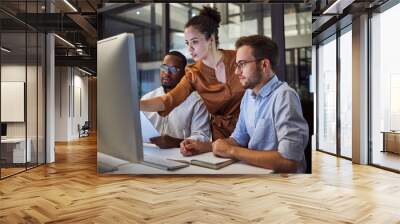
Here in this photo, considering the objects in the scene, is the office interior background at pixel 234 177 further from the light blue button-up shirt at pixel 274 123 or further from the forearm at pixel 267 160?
the light blue button-up shirt at pixel 274 123

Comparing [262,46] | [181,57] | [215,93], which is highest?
[262,46]

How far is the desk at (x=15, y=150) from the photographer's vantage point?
7000 millimetres

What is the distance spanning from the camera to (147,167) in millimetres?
6426

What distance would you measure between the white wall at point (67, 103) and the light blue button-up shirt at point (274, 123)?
11.0m

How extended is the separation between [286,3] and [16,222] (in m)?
5.09

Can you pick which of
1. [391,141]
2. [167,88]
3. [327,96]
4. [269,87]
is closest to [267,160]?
[269,87]

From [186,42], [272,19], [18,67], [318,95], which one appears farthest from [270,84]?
[318,95]

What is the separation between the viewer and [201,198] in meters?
5.05

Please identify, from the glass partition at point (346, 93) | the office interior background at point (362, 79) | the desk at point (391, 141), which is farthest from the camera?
the glass partition at point (346, 93)

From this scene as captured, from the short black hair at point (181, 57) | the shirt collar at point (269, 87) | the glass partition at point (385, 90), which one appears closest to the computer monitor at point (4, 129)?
the short black hair at point (181, 57)

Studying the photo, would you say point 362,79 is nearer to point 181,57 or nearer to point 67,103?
point 181,57

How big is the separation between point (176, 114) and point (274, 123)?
1.61m

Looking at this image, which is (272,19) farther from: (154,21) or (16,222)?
(16,222)

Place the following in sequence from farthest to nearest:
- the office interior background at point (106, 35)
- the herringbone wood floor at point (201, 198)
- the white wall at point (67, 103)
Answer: the white wall at point (67, 103), the office interior background at point (106, 35), the herringbone wood floor at point (201, 198)
